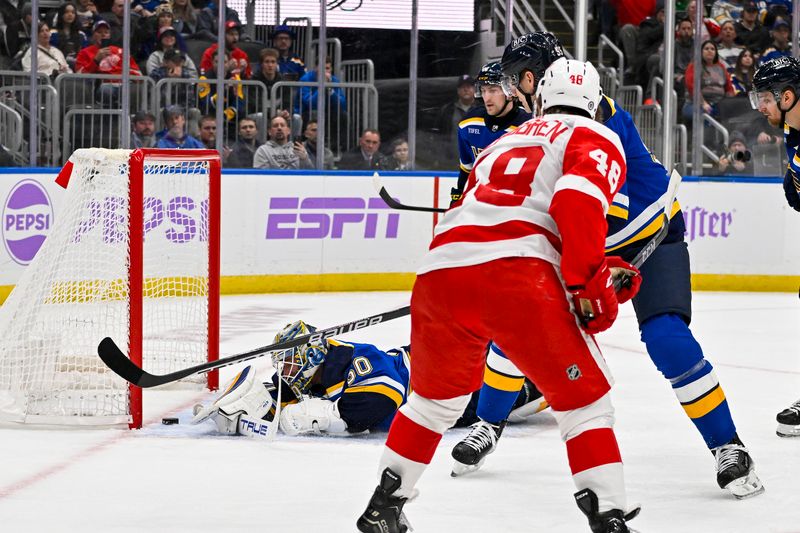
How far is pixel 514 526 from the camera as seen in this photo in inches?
115

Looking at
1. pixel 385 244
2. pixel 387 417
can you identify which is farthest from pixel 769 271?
pixel 387 417

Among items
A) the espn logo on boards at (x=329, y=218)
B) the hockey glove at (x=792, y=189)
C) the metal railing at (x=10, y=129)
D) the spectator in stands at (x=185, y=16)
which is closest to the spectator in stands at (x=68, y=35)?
the metal railing at (x=10, y=129)

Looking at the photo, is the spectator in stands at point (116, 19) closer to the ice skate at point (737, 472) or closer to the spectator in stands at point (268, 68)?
the spectator in stands at point (268, 68)

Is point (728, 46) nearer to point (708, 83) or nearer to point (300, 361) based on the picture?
point (708, 83)

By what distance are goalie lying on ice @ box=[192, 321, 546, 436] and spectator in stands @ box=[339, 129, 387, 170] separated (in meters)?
4.34

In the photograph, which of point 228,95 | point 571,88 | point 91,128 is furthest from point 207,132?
point 571,88

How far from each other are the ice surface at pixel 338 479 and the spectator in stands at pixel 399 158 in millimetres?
3725

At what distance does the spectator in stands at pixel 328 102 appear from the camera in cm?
812

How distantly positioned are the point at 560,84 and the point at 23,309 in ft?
6.99

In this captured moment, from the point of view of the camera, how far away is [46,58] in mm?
7422

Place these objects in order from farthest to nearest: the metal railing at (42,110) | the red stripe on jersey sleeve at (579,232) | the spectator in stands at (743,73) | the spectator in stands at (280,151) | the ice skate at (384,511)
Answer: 1. the spectator in stands at (743,73)
2. the spectator in stands at (280,151)
3. the metal railing at (42,110)
4. the ice skate at (384,511)
5. the red stripe on jersey sleeve at (579,232)

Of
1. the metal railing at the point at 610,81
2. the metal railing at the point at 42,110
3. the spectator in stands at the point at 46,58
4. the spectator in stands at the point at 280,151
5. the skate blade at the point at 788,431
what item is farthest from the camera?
the metal railing at the point at 610,81

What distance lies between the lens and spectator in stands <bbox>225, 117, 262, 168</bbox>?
7.83 m

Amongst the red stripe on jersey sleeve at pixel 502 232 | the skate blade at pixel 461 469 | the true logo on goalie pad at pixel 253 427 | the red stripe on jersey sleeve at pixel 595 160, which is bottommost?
the true logo on goalie pad at pixel 253 427
